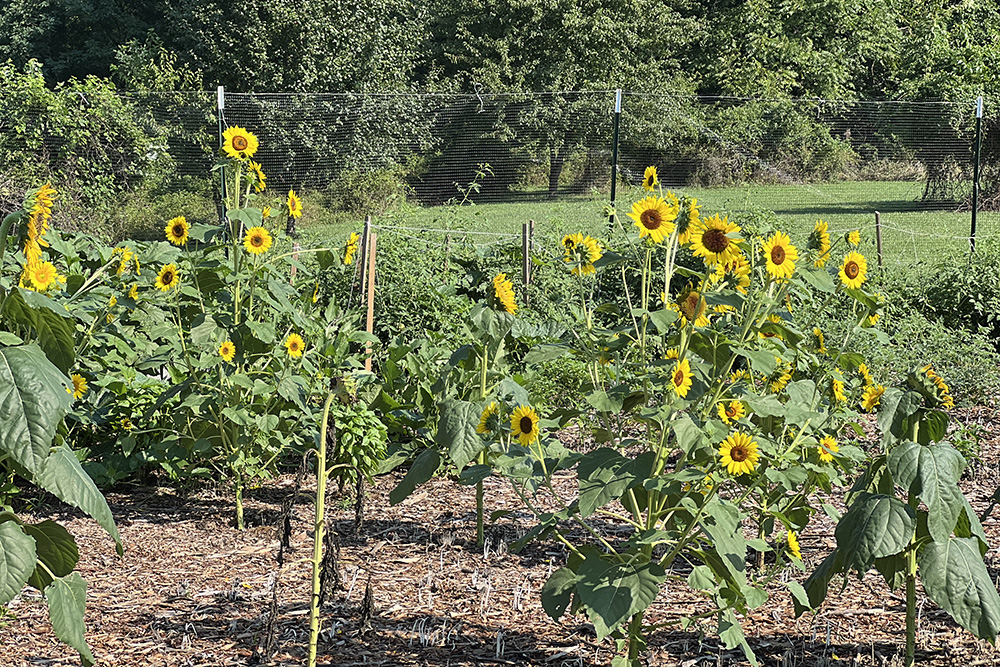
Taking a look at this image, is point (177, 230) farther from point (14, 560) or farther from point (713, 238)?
point (713, 238)

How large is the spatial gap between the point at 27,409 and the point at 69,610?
1.65ft

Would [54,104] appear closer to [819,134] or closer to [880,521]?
[819,134]

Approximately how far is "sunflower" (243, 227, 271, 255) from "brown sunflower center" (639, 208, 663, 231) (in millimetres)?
1605

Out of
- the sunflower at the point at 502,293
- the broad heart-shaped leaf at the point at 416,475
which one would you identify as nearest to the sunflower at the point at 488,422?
the broad heart-shaped leaf at the point at 416,475

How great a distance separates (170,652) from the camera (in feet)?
8.61

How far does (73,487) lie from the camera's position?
1.76 meters

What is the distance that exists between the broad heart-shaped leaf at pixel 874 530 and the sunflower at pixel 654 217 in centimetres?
70

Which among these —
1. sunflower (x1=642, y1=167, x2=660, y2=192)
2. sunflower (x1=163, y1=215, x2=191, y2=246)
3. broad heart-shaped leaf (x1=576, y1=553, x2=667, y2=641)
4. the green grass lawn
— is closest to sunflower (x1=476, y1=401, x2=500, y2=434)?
broad heart-shaped leaf (x1=576, y1=553, x2=667, y2=641)

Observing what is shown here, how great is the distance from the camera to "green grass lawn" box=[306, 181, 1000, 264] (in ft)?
38.0

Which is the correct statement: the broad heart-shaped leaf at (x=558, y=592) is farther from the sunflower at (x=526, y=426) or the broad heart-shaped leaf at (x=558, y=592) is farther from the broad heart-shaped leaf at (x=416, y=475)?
the broad heart-shaped leaf at (x=416, y=475)

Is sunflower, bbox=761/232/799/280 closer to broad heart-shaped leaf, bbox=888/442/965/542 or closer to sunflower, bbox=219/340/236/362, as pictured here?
broad heart-shaped leaf, bbox=888/442/965/542

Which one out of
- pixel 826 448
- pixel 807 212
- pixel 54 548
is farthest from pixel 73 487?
pixel 807 212

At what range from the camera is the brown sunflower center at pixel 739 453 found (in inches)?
88.4

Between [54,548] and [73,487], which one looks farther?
[54,548]
